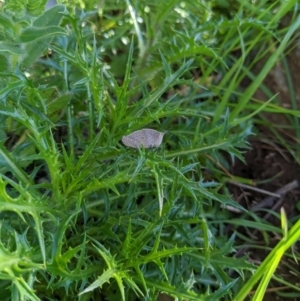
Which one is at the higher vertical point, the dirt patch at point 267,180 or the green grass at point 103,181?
the green grass at point 103,181

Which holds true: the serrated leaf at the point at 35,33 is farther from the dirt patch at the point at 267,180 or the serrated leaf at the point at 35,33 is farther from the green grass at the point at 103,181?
the dirt patch at the point at 267,180

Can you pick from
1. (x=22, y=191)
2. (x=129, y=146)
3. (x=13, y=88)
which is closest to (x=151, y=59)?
(x=129, y=146)

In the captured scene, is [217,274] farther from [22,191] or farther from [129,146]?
[22,191]

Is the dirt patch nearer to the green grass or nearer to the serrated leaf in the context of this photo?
the green grass

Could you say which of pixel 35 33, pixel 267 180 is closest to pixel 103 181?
pixel 35 33

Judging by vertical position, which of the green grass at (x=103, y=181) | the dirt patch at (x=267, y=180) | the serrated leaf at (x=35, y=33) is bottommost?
the dirt patch at (x=267, y=180)

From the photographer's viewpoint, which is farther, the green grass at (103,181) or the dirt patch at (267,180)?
the dirt patch at (267,180)

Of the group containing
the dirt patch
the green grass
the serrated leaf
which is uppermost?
the serrated leaf

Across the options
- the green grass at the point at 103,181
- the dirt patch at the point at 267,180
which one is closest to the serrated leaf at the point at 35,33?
the green grass at the point at 103,181

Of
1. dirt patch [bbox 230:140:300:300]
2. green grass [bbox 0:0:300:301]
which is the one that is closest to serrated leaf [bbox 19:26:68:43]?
green grass [bbox 0:0:300:301]
